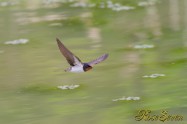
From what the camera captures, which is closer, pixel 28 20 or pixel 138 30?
pixel 138 30

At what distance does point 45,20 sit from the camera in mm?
9219

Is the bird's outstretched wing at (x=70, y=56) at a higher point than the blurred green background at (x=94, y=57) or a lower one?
higher

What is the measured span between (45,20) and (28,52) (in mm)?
1985

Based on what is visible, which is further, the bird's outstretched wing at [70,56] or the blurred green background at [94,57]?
the blurred green background at [94,57]

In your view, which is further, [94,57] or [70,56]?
[94,57]

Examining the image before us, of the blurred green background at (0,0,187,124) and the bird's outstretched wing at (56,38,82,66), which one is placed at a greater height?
the bird's outstretched wing at (56,38,82,66)

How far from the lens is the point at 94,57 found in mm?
→ 6852

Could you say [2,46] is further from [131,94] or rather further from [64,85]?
[131,94]

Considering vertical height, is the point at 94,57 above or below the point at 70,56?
below

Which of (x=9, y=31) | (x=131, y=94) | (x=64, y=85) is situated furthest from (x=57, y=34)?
(x=131, y=94)

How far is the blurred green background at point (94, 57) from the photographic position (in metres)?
5.11

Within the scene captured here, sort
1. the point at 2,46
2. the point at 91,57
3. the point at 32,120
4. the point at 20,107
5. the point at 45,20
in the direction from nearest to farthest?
the point at 32,120 < the point at 20,107 < the point at 91,57 < the point at 2,46 < the point at 45,20

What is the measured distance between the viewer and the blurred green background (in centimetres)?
511

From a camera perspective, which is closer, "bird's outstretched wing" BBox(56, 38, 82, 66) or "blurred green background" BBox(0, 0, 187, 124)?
"bird's outstretched wing" BBox(56, 38, 82, 66)
